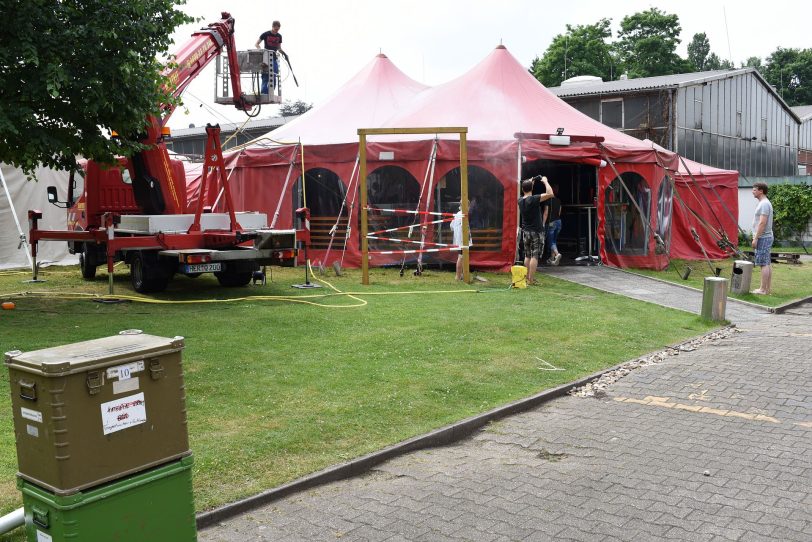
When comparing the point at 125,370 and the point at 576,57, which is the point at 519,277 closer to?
the point at 125,370

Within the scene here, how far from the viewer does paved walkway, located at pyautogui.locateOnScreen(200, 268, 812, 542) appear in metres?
4.55

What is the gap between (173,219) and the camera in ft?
43.9

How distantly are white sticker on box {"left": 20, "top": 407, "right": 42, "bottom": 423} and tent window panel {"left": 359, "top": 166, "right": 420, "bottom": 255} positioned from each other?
1481cm

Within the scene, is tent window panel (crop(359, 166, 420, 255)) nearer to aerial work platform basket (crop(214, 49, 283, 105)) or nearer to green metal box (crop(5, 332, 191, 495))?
aerial work platform basket (crop(214, 49, 283, 105))

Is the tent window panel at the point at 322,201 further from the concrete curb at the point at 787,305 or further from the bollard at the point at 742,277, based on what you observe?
the concrete curb at the point at 787,305

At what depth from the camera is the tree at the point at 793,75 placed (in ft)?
256

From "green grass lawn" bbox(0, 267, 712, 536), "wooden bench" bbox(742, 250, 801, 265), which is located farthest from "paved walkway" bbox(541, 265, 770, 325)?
"wooden bench" bbox(742, 250, 801, 265)

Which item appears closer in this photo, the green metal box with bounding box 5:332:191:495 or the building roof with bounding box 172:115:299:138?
the green metal box with bounding box 5:332:191:495

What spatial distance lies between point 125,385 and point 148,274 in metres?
10.4

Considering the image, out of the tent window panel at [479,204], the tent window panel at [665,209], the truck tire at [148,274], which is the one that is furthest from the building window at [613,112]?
the truck tire at [148,274]

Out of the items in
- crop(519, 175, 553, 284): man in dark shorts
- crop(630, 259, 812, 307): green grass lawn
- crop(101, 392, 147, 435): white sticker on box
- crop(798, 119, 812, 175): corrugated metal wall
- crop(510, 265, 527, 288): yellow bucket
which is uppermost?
crop(798, 119, 812, 175): corrugated metal wall

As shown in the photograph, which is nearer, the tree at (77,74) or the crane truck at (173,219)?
the tree at (77,74)

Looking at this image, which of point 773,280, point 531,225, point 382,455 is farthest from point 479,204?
point 382,455

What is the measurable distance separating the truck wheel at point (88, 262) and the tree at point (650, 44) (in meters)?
57.6
